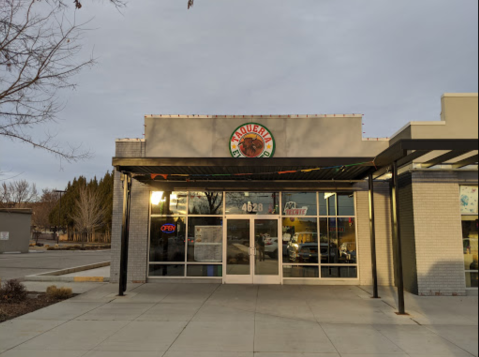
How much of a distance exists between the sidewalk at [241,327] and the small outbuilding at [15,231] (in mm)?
26653

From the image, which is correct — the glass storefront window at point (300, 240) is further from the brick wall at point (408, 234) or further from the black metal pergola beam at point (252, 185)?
the brick wall at point (408, 234)

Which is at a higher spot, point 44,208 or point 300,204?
point 44,208

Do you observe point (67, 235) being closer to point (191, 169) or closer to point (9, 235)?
point (9, 235)

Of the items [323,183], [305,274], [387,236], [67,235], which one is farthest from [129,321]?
[67,235]

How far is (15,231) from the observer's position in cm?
3322

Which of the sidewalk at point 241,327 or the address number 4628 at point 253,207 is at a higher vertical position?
the address number 4628 at point 253,207

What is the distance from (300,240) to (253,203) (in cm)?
212

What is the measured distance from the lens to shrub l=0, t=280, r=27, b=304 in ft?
32.4

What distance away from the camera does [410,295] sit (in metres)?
11.2

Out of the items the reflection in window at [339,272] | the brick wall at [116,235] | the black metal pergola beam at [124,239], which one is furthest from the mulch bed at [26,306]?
the reflection in window at [339,272]

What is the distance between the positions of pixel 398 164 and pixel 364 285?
5.10m

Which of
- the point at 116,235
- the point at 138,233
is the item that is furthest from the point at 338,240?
the point at 116,235

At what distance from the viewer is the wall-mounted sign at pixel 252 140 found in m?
13.2

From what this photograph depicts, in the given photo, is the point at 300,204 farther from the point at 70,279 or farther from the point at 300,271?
the point at 70,279
